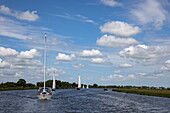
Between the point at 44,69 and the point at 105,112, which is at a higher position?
the point at 44,69

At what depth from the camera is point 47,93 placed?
84.0 meters

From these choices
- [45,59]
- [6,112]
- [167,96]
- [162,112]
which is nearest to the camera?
[6,112]

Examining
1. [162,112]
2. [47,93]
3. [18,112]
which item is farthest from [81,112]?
[47,93]

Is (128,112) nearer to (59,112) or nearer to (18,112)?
(59,112)

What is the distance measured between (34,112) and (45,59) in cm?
4039

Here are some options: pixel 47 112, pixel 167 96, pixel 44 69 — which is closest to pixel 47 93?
pixel 44 69

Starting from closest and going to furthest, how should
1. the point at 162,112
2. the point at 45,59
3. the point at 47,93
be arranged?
the point at 162,112 < the point at 47,93 < the point at 45,59

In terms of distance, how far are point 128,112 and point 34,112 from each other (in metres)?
20.3

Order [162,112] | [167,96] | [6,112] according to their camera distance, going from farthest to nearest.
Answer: [167,96] < [162,112] < [6,112]

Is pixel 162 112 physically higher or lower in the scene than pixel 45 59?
lower

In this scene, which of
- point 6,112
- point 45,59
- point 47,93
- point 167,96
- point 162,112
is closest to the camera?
point 6,112

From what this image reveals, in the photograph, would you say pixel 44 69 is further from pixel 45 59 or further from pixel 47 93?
pixel 47 93

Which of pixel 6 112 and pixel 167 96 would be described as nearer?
pixel 6 112

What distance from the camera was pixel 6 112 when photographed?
167ft
